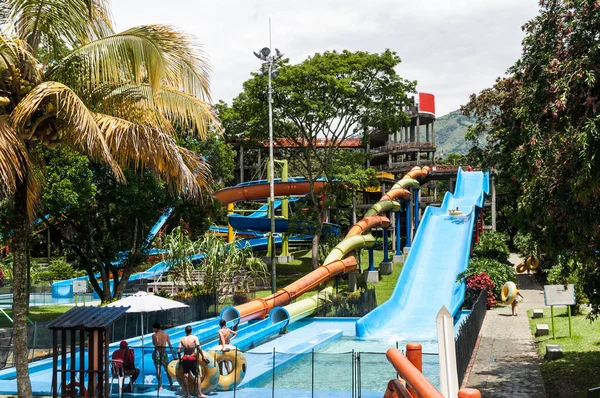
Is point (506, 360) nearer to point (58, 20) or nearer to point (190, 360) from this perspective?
point (190, 360)

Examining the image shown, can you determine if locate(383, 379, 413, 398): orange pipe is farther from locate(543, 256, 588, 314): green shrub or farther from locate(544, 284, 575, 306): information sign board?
locate(544, 284, 575, 306): information sign board

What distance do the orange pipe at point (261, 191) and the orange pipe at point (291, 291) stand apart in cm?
988

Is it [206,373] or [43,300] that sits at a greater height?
[206,373]

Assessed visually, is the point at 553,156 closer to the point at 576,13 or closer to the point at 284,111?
the point at 576,13

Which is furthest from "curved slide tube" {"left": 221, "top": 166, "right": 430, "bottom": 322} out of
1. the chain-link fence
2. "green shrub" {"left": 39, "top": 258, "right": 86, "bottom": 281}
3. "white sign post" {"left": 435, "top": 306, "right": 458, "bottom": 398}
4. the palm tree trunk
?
"green shrub" {"left": 39, "top": 258, "right": 86, "bottom": 281}

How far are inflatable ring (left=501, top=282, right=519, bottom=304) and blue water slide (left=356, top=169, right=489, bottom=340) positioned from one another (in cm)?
162

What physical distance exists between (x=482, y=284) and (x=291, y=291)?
7108 millimetres

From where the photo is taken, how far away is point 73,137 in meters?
10.7

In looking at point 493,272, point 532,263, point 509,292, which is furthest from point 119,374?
point 532,263

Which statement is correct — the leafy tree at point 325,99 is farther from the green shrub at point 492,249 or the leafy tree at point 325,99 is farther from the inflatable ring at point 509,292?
the inflatable ring at point 509,292

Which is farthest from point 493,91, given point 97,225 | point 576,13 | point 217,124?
point 217,124

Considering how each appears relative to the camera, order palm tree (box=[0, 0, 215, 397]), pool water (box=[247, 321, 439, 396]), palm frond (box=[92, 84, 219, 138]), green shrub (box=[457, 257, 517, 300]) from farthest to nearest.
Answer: green shrub (box=[457, 257, 517, 300]) < pool water (box=[247, 321, 439, 396]) < palm frond (box=[92, 84, 219, 138]) < palm tree (box=[0, 0, 215, 397])

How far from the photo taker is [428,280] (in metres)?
30.2

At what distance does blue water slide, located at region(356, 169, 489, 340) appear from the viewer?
2409 cm
